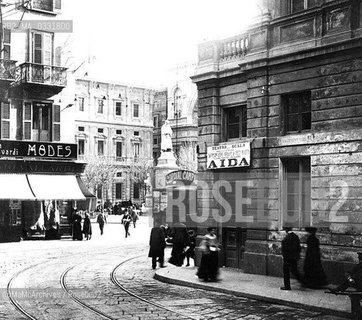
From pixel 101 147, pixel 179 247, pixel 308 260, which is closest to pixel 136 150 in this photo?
pixel 101 147

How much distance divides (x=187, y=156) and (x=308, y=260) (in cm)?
6145

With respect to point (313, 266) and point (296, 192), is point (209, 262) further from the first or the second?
point (296, 192)

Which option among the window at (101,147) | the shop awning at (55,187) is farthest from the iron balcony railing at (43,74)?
the window at (101,147)

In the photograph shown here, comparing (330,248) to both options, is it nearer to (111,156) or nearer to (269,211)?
(269,211)

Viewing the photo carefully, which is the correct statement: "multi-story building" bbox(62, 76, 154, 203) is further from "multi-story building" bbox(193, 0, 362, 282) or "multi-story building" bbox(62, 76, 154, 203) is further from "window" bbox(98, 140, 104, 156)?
"multi-story building" bbox(193, 0, 362, 282)

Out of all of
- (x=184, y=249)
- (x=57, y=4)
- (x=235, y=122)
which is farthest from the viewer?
(x=57, y=4)

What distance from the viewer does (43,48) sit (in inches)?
1415

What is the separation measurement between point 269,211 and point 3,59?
2073 centimetres

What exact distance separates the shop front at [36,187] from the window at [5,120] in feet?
2.76

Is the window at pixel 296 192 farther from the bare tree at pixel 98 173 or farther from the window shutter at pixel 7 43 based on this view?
the bare tree at pixel 98 173

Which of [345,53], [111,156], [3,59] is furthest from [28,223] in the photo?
[111,156]

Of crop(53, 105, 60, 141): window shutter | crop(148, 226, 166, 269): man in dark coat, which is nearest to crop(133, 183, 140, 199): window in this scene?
crop(53, 105, 60, 141): window shutter

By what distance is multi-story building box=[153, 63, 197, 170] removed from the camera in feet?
261

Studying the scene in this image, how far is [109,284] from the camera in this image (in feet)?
56.6
